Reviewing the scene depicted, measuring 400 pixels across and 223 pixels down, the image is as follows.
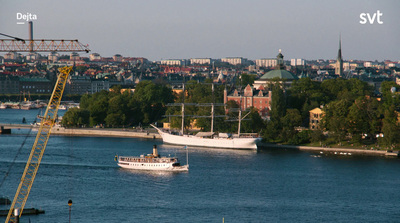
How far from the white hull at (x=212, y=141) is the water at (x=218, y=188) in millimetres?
4222

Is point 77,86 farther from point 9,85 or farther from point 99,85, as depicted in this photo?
point 9,85

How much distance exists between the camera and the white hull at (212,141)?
211 feet

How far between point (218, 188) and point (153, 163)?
825 centimetres

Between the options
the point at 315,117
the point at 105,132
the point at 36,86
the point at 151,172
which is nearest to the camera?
the point at 151,172

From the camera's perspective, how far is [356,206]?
3862 centimetres

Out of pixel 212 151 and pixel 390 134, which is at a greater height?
pixel 390 134

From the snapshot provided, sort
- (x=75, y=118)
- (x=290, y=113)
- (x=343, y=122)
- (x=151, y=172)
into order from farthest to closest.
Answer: (x=75, y=118) → (x=290, y=113) → (x=343, y=122) → (x=151, y=172)

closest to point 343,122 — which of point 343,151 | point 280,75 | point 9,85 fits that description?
point 343,151

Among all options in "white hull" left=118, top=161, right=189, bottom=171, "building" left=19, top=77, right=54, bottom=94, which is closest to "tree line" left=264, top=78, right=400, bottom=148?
"white hull" left=118, top=161, right=189, bottom=171

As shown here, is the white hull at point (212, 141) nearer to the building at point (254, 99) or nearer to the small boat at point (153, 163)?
the small boat at point (153, 163)

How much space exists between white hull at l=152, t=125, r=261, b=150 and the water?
13.9 ft

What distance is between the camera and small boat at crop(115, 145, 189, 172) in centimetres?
4962

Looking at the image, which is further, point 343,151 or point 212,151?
point 212,151

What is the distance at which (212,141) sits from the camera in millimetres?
66812
